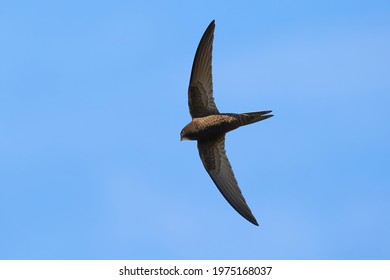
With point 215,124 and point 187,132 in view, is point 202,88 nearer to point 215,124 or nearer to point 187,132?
point 215,124

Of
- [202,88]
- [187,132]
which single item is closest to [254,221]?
[187,132]

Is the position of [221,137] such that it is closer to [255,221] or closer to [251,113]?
[251,113]

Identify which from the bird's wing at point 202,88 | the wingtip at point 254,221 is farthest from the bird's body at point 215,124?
the wingtip at point 254,221

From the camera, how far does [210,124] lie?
1382 cm

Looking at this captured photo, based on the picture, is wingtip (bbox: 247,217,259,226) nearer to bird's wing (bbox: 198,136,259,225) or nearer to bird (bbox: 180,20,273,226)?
bird (bbox: 180,20,273,226)

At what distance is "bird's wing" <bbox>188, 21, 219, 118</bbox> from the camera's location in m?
13.7

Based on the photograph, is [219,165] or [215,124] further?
[219,165]

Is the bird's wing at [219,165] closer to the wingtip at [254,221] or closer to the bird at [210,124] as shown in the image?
the bird at [210,124]

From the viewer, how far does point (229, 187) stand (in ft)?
46.4

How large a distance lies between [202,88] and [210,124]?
2.44 feet
